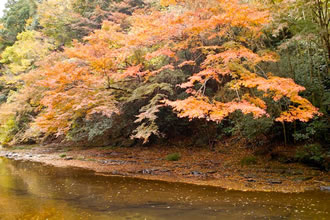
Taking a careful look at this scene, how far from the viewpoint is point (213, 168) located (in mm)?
9742

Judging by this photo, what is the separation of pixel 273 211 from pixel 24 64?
2256 cm

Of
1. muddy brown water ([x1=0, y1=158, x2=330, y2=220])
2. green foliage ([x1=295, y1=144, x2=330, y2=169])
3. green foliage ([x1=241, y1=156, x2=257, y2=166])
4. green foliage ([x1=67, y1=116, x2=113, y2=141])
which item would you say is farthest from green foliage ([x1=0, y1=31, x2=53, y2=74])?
green foliage ([x1=295, y1=144, x2=330, y2=169])

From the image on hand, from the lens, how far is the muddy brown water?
17.4 feet

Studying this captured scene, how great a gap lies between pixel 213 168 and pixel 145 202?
4167 mm

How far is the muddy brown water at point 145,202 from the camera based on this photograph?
5.32 meters

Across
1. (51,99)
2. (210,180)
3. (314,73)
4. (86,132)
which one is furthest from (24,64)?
(314,73)

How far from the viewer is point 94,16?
20.2m

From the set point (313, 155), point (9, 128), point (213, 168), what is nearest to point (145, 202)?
point (213, 168)

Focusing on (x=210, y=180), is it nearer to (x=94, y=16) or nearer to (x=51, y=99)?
(x=51, y=99)

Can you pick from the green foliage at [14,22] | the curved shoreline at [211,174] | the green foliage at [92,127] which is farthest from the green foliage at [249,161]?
the green foliage at [14,22]

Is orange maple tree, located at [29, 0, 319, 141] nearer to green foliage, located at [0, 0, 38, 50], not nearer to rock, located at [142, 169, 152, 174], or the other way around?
rock, located at [142, 169, 152, 174]

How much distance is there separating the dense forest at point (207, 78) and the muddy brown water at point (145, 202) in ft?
7.26

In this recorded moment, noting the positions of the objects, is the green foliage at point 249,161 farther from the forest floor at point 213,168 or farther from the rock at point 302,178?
the rock at point 302,178

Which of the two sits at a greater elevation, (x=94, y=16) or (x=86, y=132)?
(x=94, y=16)
